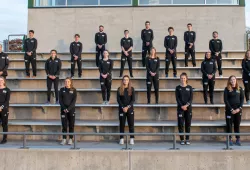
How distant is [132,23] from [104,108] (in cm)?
851

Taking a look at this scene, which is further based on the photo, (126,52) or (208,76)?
(126,52)

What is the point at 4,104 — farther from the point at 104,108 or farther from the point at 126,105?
the point at 126,105

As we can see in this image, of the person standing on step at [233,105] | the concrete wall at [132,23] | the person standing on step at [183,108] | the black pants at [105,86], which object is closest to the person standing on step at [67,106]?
the black pants at [105,86]

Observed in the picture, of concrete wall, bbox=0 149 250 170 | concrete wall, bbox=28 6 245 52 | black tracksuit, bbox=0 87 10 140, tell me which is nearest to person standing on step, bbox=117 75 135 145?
concrete wall, bbox=0 149 250 170

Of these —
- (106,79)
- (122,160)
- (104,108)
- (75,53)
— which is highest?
(75,53)

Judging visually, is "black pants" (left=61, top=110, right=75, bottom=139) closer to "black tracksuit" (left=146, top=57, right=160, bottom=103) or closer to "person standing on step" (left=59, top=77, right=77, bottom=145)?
"person standing on step" (left=59, top=77, right=77, bottom=145)

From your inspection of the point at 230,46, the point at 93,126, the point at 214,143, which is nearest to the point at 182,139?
the point at 214,143

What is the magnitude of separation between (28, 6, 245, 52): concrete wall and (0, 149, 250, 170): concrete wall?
10.4 metres

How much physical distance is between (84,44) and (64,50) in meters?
1.22

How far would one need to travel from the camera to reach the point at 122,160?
759 centimetres

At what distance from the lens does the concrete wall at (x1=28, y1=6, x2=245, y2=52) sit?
17.3 meters

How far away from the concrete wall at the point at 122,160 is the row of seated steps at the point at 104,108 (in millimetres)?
A: 1504

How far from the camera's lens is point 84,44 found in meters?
17.8

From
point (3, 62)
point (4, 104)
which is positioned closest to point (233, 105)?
point (4, 104)
